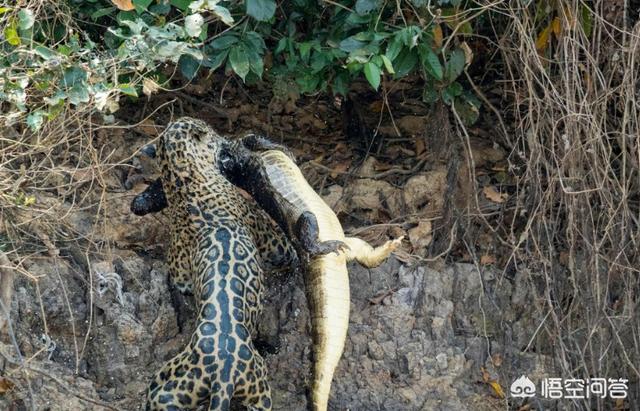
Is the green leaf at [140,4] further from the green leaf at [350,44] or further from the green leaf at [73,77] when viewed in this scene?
the green leaf at [350,44]

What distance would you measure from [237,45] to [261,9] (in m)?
0.34

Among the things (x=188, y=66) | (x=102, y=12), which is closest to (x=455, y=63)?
(x=188, y=66)

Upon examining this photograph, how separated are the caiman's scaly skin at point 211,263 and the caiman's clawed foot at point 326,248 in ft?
1.17

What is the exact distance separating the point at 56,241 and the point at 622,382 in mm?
3619

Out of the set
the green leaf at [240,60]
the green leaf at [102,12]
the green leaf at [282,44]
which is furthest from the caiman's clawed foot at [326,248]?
the green leaf at [102,12]

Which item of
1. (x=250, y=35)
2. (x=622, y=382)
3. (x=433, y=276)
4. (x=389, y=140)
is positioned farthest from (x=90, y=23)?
(x=622, y=382)

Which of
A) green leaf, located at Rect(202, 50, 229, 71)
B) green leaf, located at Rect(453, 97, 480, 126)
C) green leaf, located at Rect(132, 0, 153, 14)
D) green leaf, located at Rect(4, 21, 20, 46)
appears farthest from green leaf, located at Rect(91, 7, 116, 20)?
green leaf, located at Rect(453, 97, 480, 126)

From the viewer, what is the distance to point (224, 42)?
25.6 feet

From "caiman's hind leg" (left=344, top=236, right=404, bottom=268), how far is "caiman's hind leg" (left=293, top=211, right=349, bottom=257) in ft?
0.26

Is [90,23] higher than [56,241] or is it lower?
higher

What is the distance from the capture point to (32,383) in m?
7.14

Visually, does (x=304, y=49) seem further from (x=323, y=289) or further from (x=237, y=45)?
(x=323, y=289)

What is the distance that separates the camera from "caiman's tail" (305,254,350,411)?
22.5ft

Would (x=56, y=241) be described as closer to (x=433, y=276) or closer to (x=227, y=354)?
(x=227, y=354)
